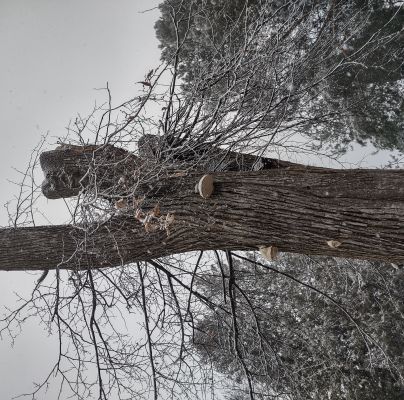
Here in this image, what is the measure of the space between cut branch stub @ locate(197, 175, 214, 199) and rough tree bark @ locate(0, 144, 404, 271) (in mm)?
55

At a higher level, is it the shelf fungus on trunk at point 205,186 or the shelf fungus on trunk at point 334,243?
the shelf fungus on trunk at point 205,186

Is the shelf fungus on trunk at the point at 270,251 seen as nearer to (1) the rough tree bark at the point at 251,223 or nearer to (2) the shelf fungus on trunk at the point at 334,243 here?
(1) the rough tree bark at the point at 251,223

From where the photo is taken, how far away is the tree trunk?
3.02m

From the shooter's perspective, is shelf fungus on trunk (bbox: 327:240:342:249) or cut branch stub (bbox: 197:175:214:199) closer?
shelf fungus on trunk (bbox: 327:240:342:249)

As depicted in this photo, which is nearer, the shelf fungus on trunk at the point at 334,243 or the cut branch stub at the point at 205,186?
the shelf fungus on trunk at the point at 334,243

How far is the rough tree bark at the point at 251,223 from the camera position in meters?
3.02

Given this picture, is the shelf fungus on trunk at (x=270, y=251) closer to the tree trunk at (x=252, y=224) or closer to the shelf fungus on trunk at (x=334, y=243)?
the tree trunk at (x=252, y=224)

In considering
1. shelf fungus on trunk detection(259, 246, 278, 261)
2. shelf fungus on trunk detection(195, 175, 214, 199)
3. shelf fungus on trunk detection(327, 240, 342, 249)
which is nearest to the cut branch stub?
shelf fungus on trunk detection(195, 175, 214, 199)

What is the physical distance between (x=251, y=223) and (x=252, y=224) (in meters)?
0.01

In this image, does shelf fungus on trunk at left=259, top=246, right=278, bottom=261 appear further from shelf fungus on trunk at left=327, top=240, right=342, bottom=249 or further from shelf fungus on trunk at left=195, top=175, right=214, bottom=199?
shelf fungus on trunk at left=195, top=175, right=214, bottom=199

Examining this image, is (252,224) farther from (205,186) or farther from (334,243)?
(334,243)

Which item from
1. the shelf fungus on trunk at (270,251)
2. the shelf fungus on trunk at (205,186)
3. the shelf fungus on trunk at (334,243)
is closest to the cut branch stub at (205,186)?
the shelf fungus on trunk at (205,186)

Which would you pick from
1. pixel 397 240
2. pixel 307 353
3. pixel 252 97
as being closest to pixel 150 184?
pixel 397 240

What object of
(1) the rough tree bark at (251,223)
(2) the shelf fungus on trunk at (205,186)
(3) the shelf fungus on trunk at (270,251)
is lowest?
(3) the shelf fungus on trunk at (270,251)
